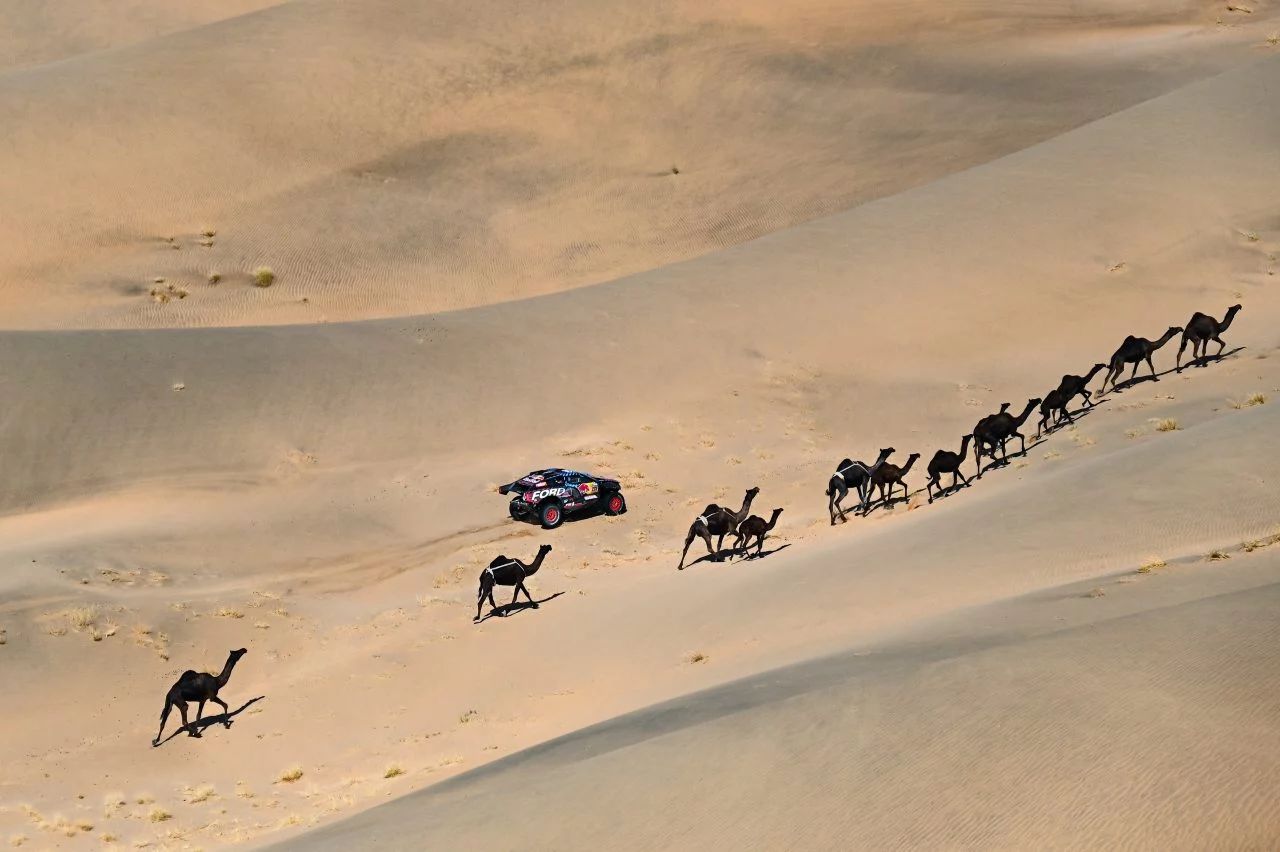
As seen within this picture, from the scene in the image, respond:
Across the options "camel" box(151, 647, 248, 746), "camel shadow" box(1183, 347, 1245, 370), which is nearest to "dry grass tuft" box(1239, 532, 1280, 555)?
"camel" box(151, 647, 248, 746)

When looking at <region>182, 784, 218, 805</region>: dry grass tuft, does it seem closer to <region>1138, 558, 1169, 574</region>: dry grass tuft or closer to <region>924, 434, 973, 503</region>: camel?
<region>1138, 558, 1169, 574</region>: dry grass tuft

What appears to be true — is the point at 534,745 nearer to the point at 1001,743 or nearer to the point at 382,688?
the point at 382,688

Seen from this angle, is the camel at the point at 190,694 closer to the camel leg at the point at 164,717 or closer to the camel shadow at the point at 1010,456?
the camel leg at the point at 164,717

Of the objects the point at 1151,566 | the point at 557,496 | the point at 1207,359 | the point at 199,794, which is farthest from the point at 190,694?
the point at 1207,359

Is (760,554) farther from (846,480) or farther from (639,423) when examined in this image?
(639,423)

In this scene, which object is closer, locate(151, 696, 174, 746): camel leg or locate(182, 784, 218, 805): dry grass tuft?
locate(182, 784, 218, 805): dry grass tuft
